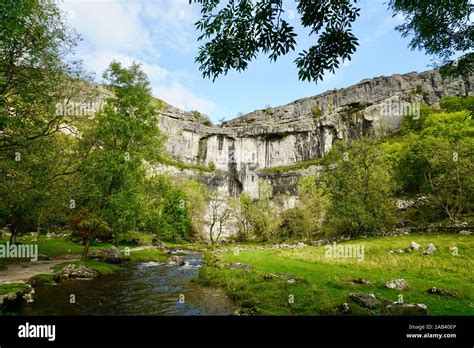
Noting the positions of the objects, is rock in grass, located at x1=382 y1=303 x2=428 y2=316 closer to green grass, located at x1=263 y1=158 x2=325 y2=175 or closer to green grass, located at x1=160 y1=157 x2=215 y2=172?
green grass, located at x1=160 y1=157 x2=215 y2=172

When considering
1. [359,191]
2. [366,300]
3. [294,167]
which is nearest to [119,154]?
[366,300]

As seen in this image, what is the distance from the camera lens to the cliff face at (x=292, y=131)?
11012 cm

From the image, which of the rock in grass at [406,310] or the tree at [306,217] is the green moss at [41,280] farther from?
the tree at [306,217]

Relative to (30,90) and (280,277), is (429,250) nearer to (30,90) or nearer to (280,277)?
(280,277)

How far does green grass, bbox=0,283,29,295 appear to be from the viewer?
13314mm

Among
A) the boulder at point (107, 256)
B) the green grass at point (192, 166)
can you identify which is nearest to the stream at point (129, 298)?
the boulder at point (107, 256)

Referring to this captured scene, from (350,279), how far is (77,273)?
18.1 m

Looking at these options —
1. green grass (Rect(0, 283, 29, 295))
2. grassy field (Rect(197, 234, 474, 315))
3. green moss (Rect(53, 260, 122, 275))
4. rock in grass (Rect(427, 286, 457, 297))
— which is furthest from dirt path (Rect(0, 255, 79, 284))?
rock in grass (Rect(427, 286, 457, 297))

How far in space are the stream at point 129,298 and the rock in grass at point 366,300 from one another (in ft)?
16.6

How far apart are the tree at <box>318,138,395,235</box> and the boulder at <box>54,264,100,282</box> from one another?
31866 mm
